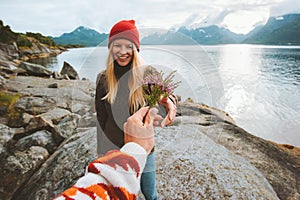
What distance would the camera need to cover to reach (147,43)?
5.85ft

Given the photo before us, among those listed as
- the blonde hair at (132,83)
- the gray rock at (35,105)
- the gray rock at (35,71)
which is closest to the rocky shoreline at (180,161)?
the blonde hair at (132,83)

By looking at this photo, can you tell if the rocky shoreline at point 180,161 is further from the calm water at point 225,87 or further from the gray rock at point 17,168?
the calm water at point 225,87

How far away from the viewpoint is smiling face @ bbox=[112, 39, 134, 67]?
5.75ft

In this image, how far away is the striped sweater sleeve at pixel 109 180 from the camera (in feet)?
2.49

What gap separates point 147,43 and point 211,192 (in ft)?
6.48

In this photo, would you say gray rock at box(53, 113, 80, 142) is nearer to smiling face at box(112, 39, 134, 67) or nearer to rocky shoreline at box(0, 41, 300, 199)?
rocky shoreline at box(0, 41, 300, 199)

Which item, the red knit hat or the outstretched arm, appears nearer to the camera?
the outstretched arm

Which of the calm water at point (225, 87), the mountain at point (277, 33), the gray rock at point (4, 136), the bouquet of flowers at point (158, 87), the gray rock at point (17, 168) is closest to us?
the bouquet of flowers at point (158, 87)

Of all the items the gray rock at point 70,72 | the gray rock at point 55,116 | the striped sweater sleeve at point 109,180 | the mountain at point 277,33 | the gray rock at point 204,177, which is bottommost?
the gray rock at point 55,116

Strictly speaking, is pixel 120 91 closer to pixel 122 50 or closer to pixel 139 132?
pixel 122 50

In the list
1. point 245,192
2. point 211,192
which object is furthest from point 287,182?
point 211,192

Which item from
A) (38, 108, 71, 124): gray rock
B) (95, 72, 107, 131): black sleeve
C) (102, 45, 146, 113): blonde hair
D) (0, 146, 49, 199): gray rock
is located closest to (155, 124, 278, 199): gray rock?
(95, 72, 107, 131): black sleeve

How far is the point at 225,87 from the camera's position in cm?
1608

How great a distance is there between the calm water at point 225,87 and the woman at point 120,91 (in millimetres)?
120
